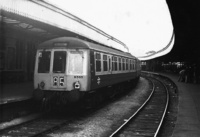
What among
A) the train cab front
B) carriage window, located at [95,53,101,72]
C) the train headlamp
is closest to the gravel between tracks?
the train cab front

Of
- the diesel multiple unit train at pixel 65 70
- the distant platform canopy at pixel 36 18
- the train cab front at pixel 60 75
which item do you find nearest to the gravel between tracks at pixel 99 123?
the diesel multiple unit train at pixel 65 70

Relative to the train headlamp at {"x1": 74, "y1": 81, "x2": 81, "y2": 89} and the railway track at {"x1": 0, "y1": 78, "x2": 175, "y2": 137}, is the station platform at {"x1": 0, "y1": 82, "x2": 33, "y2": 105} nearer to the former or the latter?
the railway track at {"x1": 0, "y1": 78, "x2": 175, "y2": 137}

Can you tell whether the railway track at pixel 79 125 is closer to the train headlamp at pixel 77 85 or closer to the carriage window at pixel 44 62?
the train headlamp at pixel 77 85

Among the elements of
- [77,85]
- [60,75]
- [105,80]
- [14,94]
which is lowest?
[14,94]

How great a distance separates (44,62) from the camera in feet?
38.4

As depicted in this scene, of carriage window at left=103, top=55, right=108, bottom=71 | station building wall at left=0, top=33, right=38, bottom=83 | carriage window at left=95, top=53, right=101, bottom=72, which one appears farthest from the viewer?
station building wall at left=0, top=33, right=38, bottom=83

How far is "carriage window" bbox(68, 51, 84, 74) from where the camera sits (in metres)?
11.3

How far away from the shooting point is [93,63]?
→ 11898mm

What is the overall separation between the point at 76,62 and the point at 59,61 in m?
0.70

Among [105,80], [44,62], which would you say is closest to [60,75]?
[44,62]

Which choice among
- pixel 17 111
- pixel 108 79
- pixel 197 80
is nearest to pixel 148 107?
pixel 108 79

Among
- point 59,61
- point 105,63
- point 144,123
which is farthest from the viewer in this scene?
point 105,63

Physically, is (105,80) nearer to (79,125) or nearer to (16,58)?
(79,125)

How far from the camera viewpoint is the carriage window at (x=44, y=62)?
1164cm
